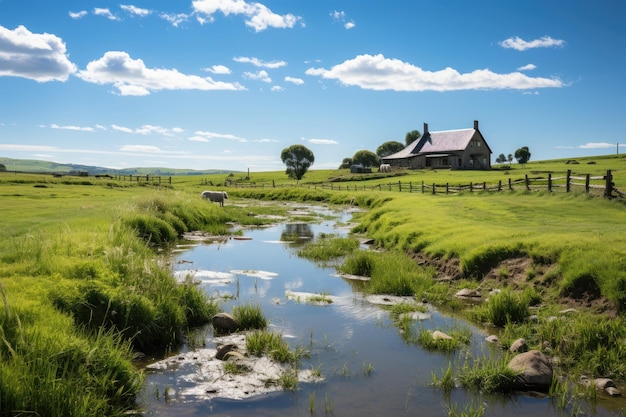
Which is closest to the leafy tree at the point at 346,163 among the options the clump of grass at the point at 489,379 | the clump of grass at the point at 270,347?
the clump of grass at the point at 270,347

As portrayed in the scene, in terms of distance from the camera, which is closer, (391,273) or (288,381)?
(288,381)

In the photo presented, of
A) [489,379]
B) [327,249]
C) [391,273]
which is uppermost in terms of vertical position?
[391,273]

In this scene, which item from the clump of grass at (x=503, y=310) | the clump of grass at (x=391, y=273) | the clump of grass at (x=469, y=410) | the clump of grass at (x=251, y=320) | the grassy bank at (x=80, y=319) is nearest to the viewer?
the grassy bank at (x=80, y=319)

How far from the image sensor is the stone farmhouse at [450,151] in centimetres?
9881

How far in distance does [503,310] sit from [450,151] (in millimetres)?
92708

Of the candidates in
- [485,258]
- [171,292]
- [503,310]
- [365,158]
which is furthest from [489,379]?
[365,158]

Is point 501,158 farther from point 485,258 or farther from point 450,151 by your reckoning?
point 485,258

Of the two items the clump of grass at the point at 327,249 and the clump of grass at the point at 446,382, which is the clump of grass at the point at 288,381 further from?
the clump of grass at the point at 327,249

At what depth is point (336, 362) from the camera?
960 cm

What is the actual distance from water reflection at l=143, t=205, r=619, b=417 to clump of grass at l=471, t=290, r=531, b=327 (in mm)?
700

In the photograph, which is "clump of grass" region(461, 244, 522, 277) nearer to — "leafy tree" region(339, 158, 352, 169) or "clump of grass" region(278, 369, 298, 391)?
"clump of grass" region(278, 369, 298, 391)

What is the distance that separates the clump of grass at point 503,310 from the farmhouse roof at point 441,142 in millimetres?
90367

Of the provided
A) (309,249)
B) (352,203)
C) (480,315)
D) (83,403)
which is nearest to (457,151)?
(352,203)

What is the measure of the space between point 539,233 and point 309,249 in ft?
34.3
